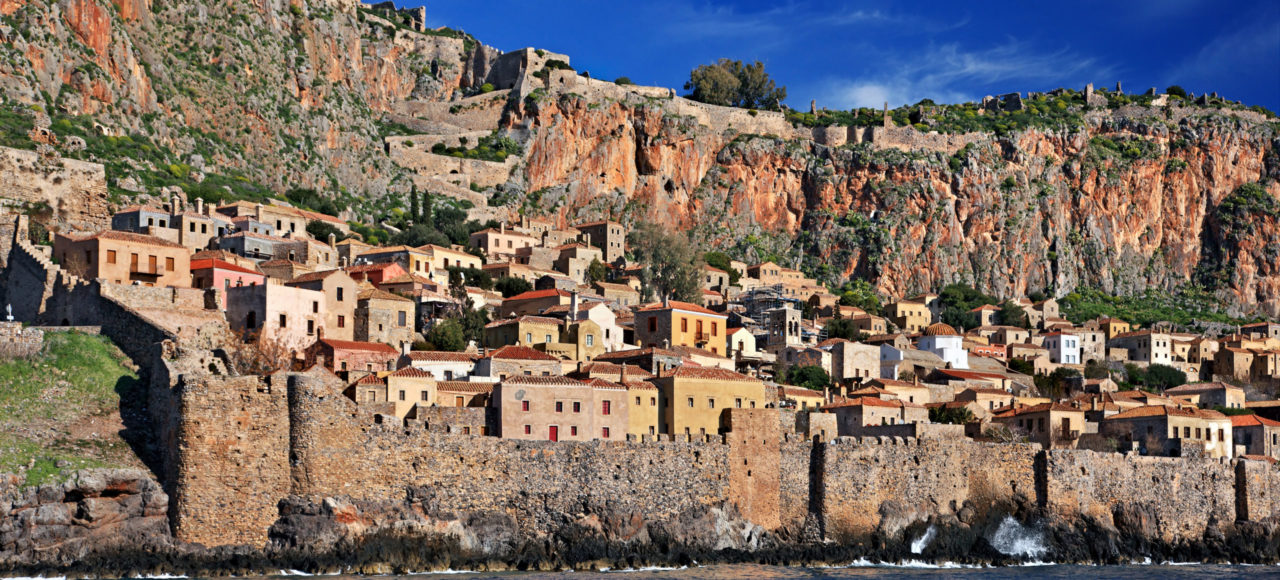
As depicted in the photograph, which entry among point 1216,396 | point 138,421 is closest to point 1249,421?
point 1216,396

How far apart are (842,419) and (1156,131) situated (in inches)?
3681

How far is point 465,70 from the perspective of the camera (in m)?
136

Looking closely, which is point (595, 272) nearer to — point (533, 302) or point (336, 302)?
point (533, 302)

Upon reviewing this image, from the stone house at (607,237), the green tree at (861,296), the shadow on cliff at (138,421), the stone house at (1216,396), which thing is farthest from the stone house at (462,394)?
the green tree at (861,296)

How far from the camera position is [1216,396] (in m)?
81.2

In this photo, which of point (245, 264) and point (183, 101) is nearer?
point (245, 264)

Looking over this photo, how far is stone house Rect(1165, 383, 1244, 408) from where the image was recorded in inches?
3179

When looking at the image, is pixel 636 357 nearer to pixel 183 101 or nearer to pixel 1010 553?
pixel 1010 553

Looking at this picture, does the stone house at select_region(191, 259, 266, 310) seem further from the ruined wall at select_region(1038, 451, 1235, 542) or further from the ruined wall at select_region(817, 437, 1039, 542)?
the ruined wall at select_region(1038, 451, 1235, 542)

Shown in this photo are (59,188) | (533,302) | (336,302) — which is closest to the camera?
(336,302)

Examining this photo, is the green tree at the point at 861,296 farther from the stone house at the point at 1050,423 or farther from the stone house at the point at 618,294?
the stone house at the point at 1050,423

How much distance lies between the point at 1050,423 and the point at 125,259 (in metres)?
38.4

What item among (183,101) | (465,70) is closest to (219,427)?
(183,101)

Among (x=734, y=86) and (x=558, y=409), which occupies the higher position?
(x=734, y=86)
